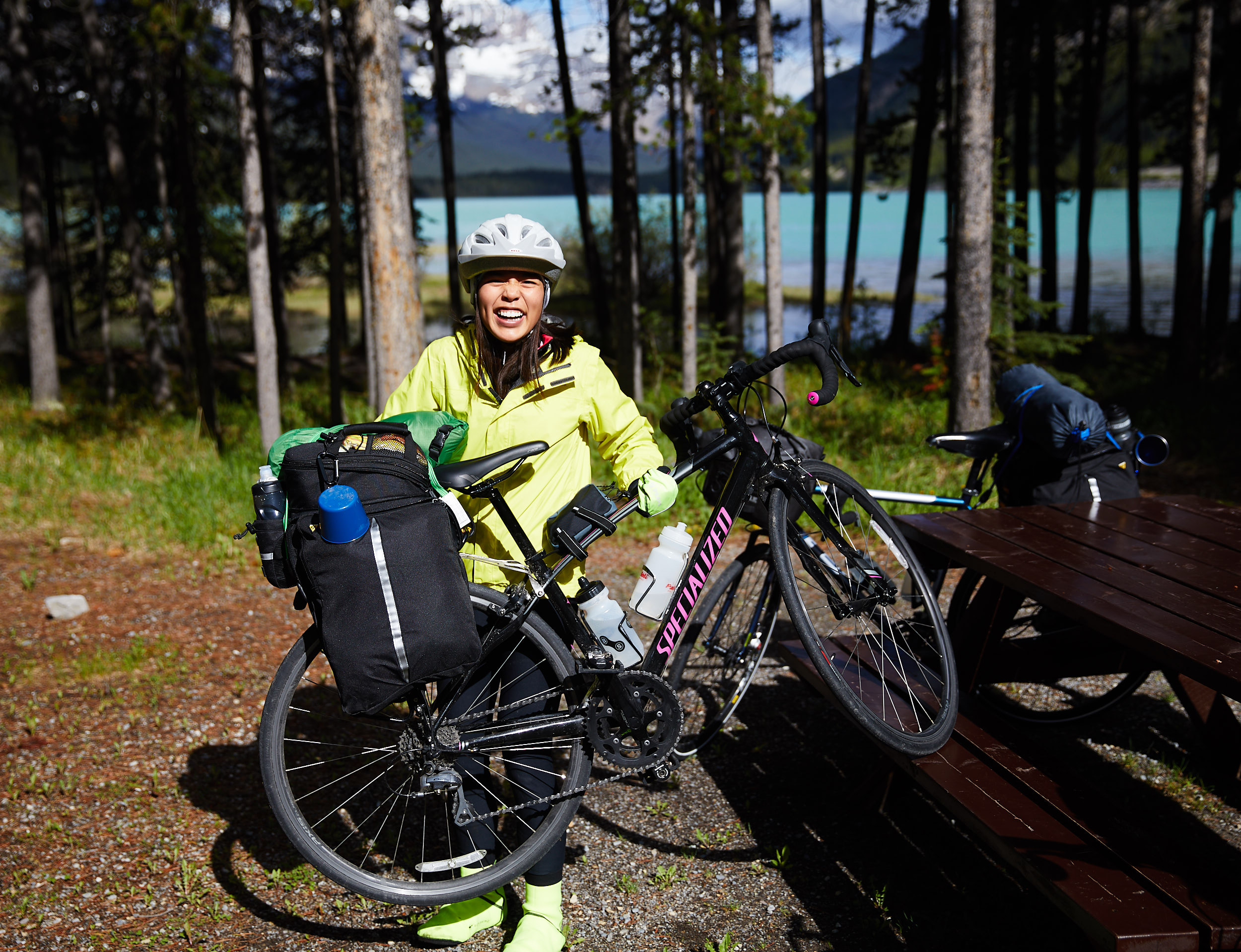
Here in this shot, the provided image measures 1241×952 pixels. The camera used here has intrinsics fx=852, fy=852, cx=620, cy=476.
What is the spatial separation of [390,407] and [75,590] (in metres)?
4.64

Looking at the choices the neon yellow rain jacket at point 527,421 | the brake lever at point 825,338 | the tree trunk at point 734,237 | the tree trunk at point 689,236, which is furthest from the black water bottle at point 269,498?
the tree trunk at point 734,237

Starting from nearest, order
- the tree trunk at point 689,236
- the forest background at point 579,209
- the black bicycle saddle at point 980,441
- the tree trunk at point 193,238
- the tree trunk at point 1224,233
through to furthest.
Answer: the black bicycle saddle at point 980,441 < the forest background at point 579,209 < the tree trunk at point 689,236 < the tree trunk at point 193,238 < the tree trunk at point 1224,233

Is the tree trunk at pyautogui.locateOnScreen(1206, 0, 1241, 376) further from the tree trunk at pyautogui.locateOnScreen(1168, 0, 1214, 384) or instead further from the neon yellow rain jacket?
the neon yellow rain jacket

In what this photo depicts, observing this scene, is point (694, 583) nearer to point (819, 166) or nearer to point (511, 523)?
point (511, 523)

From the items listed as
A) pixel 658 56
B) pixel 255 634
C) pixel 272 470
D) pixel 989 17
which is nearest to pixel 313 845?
pixel 272 470

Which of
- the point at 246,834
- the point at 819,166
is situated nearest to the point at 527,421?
the point at 246,834

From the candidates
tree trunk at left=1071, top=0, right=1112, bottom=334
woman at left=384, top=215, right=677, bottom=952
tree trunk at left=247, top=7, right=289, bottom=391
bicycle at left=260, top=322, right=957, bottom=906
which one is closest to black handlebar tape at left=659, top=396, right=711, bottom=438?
bicycle at left=260, top=322, right=957, bottom=906

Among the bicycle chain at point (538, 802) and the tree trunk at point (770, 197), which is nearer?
the bicycle chain at point (538, 802)

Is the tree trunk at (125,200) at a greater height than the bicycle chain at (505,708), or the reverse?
the tree trunk at (125,200)

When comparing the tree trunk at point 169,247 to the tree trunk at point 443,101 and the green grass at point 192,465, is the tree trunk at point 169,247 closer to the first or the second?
the green grass at point 192,465

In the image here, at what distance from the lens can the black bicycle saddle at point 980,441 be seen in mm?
4133

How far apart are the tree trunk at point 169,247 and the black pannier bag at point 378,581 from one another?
1444 cm

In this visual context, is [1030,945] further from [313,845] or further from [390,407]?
[390,407]

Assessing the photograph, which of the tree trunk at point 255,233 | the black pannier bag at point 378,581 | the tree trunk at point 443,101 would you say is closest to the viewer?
the black pannier bag at point 378,581
